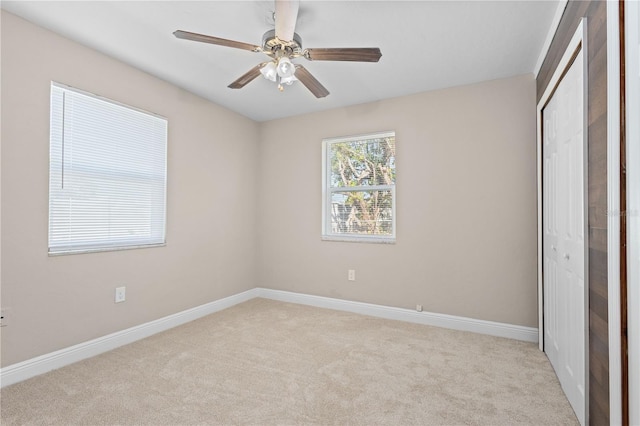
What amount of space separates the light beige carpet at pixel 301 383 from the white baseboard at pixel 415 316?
0.12 meters

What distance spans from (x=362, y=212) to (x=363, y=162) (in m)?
0.59

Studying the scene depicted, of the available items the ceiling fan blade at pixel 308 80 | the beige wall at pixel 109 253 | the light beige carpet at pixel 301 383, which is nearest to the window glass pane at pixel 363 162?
the beige wall at pixel 109 253

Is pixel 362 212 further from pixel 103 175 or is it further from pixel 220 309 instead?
pixel 103 175

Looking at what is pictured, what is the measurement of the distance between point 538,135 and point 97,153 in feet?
11.8

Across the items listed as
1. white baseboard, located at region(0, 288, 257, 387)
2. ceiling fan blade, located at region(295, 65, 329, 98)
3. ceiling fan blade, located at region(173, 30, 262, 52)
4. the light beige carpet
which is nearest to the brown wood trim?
the light beige carpet

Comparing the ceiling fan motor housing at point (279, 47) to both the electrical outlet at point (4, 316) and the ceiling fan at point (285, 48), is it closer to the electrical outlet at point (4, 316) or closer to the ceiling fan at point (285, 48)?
the ceiling fan at point (285, 48)

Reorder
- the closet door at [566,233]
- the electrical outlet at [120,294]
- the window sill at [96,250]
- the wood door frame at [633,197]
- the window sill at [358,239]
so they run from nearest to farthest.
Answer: the wood door frame at [633,197] → the closet door at [566,233] → the window sill at [96,250] → the electrical outlet at [120,294] → the window sill at [358,239]

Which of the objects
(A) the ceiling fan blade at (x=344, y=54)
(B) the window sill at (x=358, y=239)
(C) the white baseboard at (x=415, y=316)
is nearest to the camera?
(A) the ceiling fan blade at (x=344, y=54)

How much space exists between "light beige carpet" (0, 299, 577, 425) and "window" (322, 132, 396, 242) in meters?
1.20

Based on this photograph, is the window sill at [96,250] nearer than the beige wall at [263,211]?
No

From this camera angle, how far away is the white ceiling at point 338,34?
203 cm

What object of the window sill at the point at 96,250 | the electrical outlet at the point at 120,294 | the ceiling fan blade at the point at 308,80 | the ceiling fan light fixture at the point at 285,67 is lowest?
the electrical outlet at the point at 120,294

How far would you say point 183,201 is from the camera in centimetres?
334

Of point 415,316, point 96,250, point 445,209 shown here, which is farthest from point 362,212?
point 96,250
